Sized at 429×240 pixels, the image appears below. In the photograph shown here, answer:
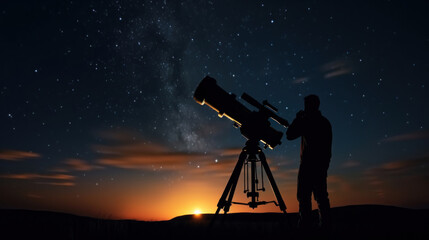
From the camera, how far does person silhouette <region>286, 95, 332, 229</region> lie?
4.23 meters

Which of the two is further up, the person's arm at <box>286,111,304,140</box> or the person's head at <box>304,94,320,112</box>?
the person's head at <box>304,94,320,112</box>

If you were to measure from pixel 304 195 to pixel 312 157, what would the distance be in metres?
0.60

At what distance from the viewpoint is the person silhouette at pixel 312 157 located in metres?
4.23

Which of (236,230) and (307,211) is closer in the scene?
(307,211)

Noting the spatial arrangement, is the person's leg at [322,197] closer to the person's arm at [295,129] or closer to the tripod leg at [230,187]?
the person's arm at [295,129]

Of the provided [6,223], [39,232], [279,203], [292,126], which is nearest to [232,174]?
[279,203]

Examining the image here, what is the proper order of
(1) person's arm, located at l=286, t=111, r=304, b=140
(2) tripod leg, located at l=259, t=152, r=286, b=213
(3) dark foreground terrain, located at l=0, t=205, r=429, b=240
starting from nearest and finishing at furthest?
1. (3) dark foreground terrain, located at l=0, t=205, r=429, b=240
2. (1) person's arm, located at l=286, t=111, r=304, b=140
3. (2) tripod leg, located at l=259, t=152, r=286, b=213

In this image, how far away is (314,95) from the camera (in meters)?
4.38

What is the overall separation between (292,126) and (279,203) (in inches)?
50.0

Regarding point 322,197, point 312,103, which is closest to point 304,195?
point 322,197

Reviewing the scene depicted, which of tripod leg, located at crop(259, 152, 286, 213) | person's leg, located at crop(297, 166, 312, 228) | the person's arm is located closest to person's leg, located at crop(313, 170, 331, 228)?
person's leg, located at crop(297, 166, 312, 228)

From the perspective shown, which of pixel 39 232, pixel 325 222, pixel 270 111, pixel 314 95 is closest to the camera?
pixel 39 232

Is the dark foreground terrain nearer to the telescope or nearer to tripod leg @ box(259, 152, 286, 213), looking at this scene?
tripod leg @ box(259, 152, 286, 213)

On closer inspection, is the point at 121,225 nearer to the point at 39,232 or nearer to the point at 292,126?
the point at 39,232
